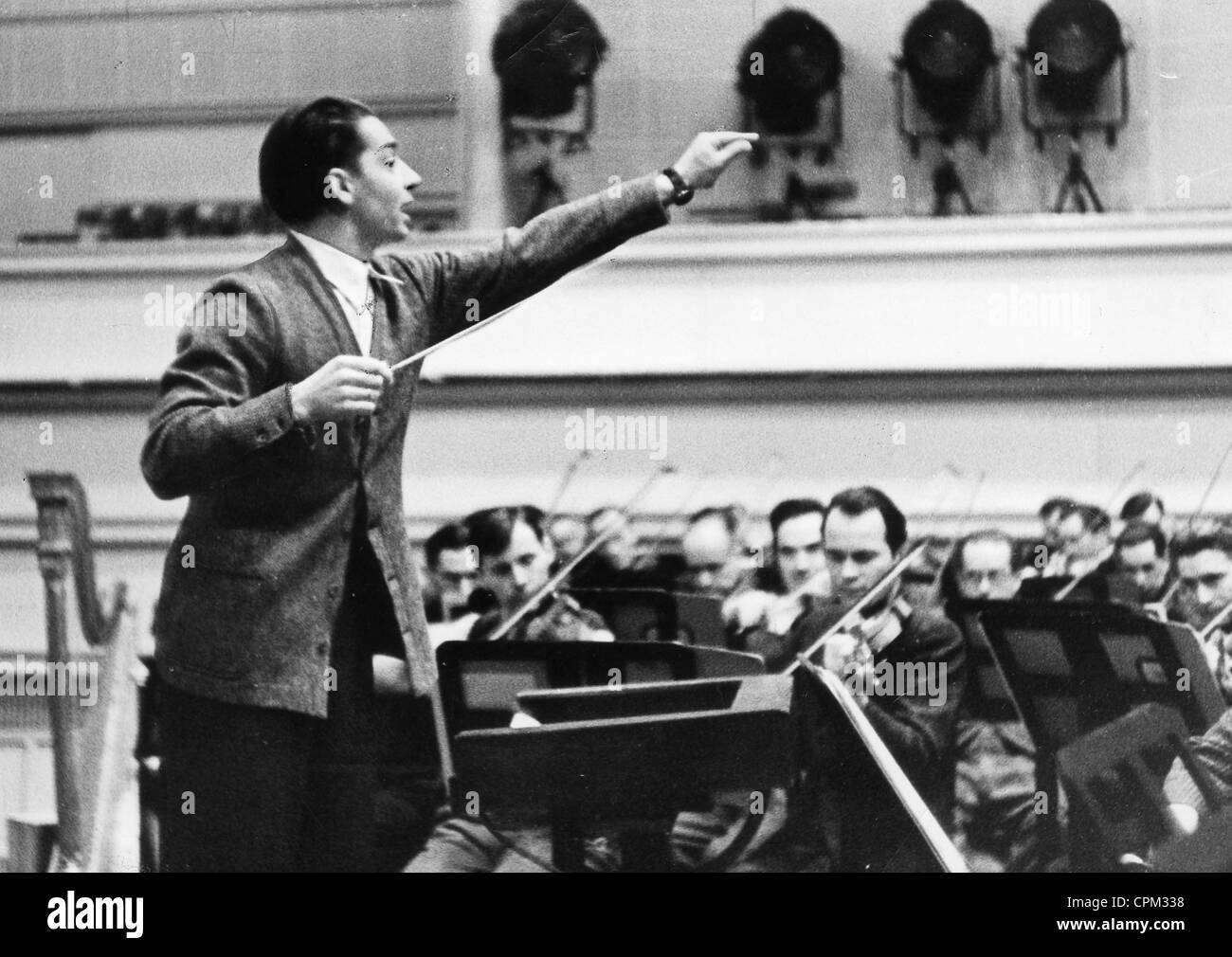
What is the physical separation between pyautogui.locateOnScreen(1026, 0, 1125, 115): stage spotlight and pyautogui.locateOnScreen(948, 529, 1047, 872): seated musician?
0.85 metres

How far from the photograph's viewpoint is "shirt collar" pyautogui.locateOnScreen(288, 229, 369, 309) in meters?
3.05

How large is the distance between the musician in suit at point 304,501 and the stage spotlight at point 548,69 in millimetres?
230

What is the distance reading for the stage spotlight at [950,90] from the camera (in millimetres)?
3230

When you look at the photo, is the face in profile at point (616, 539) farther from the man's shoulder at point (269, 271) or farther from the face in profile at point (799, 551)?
the man's shoulder at point (269, 271)

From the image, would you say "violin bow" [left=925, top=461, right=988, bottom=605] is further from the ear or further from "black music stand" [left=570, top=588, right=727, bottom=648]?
the ear

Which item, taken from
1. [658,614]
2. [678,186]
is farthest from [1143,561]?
[678,186]

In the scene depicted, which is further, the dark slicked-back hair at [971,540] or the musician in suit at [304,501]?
the dark slicked-back hair at [971,540]

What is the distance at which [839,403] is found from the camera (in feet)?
10.6

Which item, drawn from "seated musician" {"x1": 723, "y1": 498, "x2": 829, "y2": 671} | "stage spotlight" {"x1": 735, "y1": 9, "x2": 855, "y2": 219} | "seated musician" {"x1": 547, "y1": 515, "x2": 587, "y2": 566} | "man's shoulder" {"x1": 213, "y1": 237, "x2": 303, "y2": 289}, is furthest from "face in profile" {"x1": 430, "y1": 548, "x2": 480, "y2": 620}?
"stage spotlight" {"x1": 735, "y1": 9, "x2": 855, "y2": 219}

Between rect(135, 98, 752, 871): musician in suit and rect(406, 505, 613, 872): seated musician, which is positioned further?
rect(406, 505, 613, 872): seated musician

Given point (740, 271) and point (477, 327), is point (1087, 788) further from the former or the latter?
point (477, 327)

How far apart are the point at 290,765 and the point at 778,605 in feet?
3.09

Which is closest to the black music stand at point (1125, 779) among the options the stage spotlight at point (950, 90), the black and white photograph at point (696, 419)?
the black and white photograph at point (696, 419)
